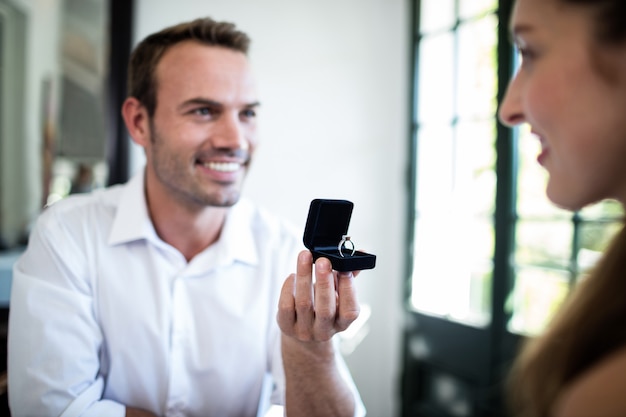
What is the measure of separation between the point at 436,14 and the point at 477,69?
9.3 inches

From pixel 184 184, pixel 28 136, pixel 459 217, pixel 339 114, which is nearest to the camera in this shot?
pixel 184 184

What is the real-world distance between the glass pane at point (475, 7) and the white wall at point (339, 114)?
0.19 meters

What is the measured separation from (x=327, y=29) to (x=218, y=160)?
542mm

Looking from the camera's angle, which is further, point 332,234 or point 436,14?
point 436,14

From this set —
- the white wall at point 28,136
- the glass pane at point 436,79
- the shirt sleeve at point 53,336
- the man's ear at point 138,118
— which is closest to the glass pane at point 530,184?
the glass pane at point 436,79

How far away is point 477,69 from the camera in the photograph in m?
1.36

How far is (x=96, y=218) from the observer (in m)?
0.75

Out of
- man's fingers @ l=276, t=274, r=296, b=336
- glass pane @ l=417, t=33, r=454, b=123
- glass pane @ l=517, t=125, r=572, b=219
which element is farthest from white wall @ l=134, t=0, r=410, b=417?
glass pane @ l=517, t=125, r=572, b=219

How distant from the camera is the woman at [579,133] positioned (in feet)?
0.99

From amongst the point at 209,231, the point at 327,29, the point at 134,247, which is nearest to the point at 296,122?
the point at 327,29

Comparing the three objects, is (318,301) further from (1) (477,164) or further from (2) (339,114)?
(1) (477,164)

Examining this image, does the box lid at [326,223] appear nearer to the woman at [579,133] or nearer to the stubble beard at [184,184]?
the woman at [579,133]

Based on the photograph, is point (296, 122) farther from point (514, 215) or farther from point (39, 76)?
point (514, 215)

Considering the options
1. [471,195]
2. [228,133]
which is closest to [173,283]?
[228,133]
